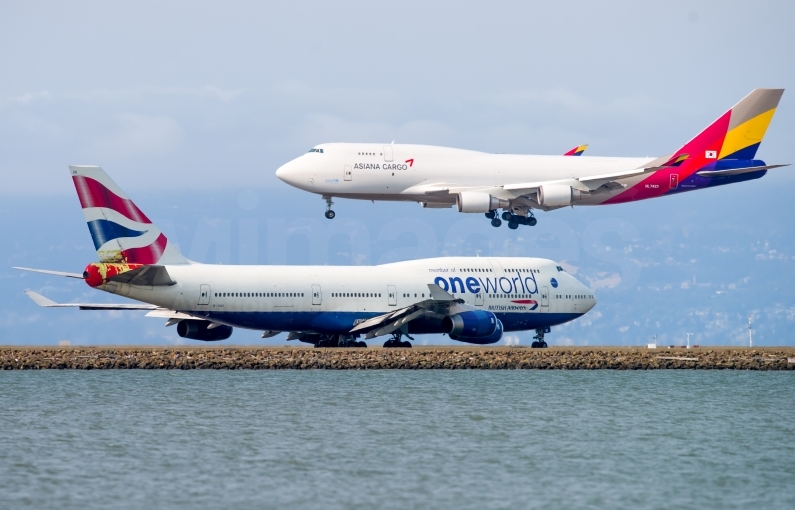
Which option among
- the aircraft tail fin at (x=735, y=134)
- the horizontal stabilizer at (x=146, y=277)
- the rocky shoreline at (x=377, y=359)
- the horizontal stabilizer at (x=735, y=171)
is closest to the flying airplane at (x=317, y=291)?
the horizontal stabilizer at (x=146, y=277)

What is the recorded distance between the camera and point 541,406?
49.7m

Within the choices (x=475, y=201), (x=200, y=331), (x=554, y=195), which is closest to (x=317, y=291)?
(x=200, y=331)

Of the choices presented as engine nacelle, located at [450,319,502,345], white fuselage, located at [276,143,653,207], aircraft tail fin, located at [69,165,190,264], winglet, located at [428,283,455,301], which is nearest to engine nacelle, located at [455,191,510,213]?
white fuselage, located at [276,143,653,207]

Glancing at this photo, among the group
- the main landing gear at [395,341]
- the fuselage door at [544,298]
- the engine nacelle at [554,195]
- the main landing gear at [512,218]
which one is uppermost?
the engine nacelle at [554,195]

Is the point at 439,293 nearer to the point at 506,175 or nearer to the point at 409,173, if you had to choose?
the point at 506,175

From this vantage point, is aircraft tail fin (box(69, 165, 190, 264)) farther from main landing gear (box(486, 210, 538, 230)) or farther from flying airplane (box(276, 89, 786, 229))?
main landing gear (box(486, 210, 538, 230))

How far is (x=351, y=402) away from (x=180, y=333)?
21.9 m

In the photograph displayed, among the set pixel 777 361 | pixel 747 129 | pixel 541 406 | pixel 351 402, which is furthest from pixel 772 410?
pixel 747 129

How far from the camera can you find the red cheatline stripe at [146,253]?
64.9 m

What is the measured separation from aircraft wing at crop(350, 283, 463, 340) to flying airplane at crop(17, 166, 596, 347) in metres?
0.05

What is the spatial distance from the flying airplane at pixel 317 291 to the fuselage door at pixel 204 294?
0.05 m

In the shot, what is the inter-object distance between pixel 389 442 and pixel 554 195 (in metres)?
26.4

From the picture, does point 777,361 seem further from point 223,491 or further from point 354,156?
point 223,491

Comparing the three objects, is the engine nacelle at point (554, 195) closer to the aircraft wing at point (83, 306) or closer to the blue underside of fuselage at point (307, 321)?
the blue underside of fuselage at point (307, 321)
